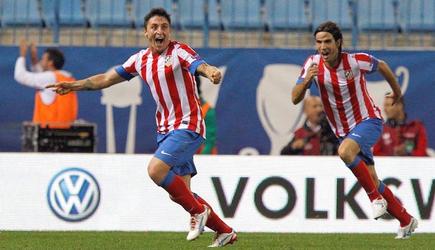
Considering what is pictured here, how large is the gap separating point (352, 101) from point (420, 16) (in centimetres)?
669

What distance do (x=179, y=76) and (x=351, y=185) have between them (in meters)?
3.77

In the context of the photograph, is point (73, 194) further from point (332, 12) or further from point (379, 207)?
point (332, 12)

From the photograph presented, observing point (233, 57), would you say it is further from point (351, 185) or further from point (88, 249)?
point (88, 249)

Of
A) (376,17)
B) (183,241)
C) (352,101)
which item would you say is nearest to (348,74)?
(352,101)

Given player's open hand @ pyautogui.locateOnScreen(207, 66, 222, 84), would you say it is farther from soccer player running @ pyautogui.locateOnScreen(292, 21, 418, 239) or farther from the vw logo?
the vw logo

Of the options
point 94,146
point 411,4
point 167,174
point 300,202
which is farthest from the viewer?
point 411,4

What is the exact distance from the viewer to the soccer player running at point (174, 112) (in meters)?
8.73

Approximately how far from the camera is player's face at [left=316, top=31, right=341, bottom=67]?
945cm

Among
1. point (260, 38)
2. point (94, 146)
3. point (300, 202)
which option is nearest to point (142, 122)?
point (94, 146)

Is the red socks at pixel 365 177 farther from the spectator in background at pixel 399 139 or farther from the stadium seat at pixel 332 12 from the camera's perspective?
the stadium seat at pixel 332 12

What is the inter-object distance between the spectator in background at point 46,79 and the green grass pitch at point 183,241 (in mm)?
3547

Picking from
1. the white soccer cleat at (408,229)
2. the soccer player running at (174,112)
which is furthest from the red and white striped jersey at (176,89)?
the white soccer cleat at (408,229)

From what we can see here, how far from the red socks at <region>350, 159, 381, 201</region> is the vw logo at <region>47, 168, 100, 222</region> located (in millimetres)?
3521

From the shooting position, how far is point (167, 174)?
873 cm
